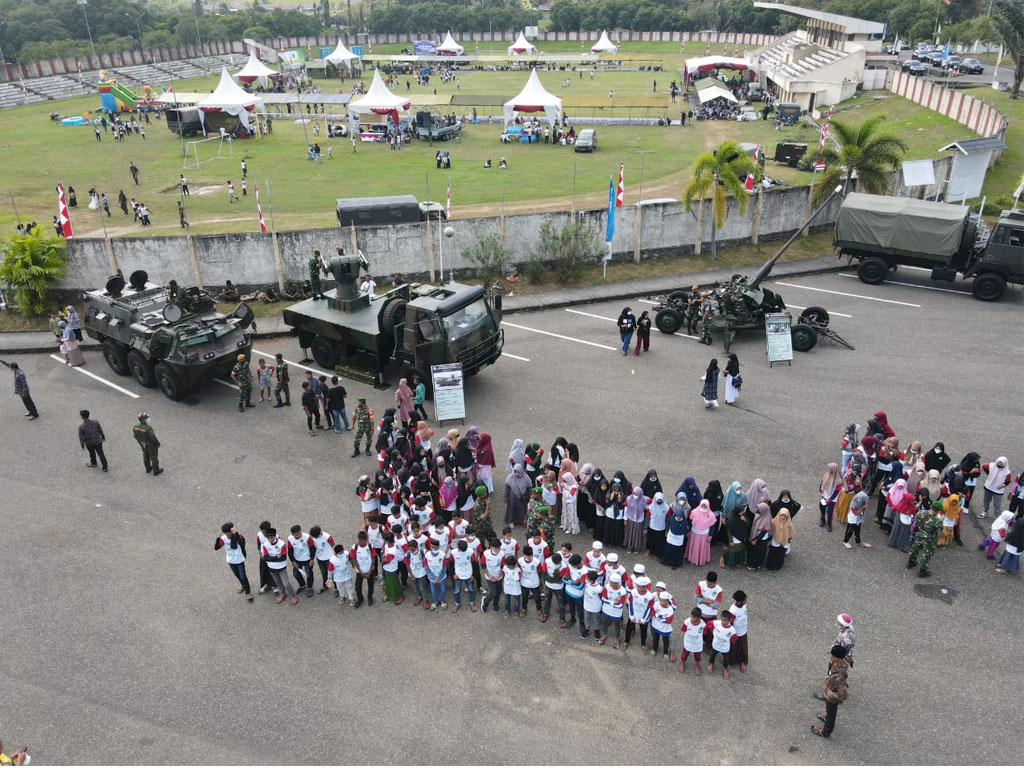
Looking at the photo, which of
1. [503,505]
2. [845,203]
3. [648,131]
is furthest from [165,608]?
[648,131]

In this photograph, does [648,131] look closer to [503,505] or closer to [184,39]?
[503,505]

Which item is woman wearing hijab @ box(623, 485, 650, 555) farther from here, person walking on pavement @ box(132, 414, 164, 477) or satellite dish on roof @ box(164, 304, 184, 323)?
satellite dish on roof @ box(164, 304, 184, 323)

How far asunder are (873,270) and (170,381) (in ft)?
64.5

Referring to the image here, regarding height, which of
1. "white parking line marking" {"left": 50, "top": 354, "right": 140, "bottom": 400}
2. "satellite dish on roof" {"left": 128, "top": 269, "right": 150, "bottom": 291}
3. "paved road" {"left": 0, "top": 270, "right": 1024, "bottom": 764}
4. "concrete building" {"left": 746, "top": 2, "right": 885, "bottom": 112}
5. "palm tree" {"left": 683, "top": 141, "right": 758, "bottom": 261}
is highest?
"concrete building" {"left": 746, "top": 2, "right": 885, "bottom": 112}

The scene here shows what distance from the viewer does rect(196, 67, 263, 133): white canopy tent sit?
4594 cm

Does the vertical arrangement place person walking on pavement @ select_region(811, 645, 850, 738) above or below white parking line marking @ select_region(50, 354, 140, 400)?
above

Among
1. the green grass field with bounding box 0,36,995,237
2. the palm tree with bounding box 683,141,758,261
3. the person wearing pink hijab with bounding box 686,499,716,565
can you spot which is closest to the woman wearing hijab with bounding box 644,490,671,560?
the person wearing pink hijab with bounding box 686,499,716,565

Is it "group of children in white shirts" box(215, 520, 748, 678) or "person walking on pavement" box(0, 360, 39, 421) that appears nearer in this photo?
"group of children in white shirts" box(215, 520, 748, 678)

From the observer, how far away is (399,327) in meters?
15.8

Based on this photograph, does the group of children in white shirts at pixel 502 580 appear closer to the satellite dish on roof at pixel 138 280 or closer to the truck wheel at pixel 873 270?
the satellite dish on roof at pixel 138 280

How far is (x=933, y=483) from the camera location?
11.1m

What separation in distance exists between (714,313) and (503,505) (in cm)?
861

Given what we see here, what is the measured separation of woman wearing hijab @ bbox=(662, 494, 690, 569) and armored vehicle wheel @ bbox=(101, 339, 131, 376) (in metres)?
13.5

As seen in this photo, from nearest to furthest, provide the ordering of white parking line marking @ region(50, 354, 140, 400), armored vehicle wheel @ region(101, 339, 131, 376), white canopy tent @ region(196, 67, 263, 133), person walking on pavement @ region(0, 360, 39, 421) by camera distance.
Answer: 1. person walking on pavement @ region(0, 360, 39, 421)
2. white parking line marking @ region(50, 354, 140, 400)
3. armored vehicle wheel @ region(101, 339, 131, 376)
4. white canopy tent @ region(196, 67, 263, 133)
